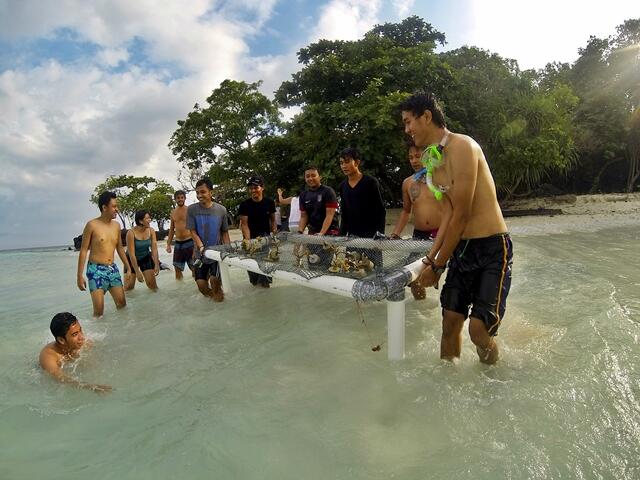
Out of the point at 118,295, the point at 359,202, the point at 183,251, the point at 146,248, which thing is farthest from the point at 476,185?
the point at 146,248

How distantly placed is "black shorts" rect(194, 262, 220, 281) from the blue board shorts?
103 centimetres

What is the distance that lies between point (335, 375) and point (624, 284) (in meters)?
4.12

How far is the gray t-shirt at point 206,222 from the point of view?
5.39 meters

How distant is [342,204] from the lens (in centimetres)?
474

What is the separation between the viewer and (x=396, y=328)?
2873 millimetres

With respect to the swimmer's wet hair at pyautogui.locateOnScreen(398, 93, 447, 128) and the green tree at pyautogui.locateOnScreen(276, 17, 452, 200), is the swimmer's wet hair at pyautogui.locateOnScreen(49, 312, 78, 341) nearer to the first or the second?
the swimmer's wet hair at pyautogui.locateOnScreen(398, 93, 447, 128)

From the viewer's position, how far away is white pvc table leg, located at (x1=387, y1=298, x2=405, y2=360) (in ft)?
9.13

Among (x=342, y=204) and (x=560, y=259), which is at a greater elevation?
(x=342, y=204)

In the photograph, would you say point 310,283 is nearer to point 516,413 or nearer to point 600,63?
point 516,413

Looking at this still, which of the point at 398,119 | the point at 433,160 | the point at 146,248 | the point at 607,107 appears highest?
the point at 607,107

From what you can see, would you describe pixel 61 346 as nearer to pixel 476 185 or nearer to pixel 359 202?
pixel 359 202

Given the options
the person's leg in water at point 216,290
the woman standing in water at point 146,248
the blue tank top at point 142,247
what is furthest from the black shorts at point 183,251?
the person's leg in water at point 216,290

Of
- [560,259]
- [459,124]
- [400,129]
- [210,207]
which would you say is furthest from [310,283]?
[459,124]

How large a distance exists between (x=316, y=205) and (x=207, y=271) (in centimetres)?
186
